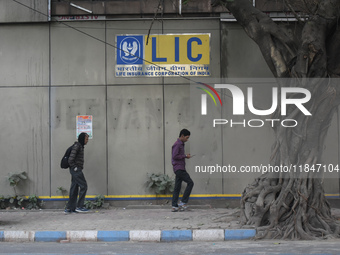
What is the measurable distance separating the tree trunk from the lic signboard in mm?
2885

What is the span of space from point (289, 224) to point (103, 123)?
215 inches

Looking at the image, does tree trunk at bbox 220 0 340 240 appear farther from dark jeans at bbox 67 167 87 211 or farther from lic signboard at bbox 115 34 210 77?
dark jeans at bbox 67 167 87 211

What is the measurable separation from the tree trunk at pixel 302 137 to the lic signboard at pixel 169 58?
2.88m

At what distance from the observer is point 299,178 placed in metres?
9.11

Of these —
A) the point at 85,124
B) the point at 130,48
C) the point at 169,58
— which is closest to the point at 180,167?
the point at 85,124

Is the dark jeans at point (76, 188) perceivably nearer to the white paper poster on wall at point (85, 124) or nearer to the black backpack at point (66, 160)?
the black backpack at point (66, 160)

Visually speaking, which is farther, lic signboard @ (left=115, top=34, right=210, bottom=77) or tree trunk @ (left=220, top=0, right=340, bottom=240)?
lic signboard @ (left=115, top=34, right=210, bottom=77)

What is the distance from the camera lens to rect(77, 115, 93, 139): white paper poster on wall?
12273 millimetres

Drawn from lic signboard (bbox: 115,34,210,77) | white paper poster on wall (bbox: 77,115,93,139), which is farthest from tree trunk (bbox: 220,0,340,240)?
white paper poster on wall (bbox: 77,115,93,139)

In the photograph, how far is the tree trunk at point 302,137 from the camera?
8867 mm

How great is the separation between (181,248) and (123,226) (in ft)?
6.20

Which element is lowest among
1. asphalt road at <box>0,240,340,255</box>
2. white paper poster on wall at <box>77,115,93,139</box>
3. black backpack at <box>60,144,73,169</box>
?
asphalt road at <box>0,240,340,255</box>

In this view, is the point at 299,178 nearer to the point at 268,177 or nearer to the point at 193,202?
the point at 268,177

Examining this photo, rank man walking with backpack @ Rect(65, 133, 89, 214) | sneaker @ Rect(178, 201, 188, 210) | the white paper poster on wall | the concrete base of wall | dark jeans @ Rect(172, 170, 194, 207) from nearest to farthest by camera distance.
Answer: man walking with backpack @ Rect(65, 133, 89, 214) → dark jeans @ Rect(172, 170, 194, 207) → sneaker @ Rect(178, 201, 188, 210) → the concrete base of wall → the white paper poster on wall
